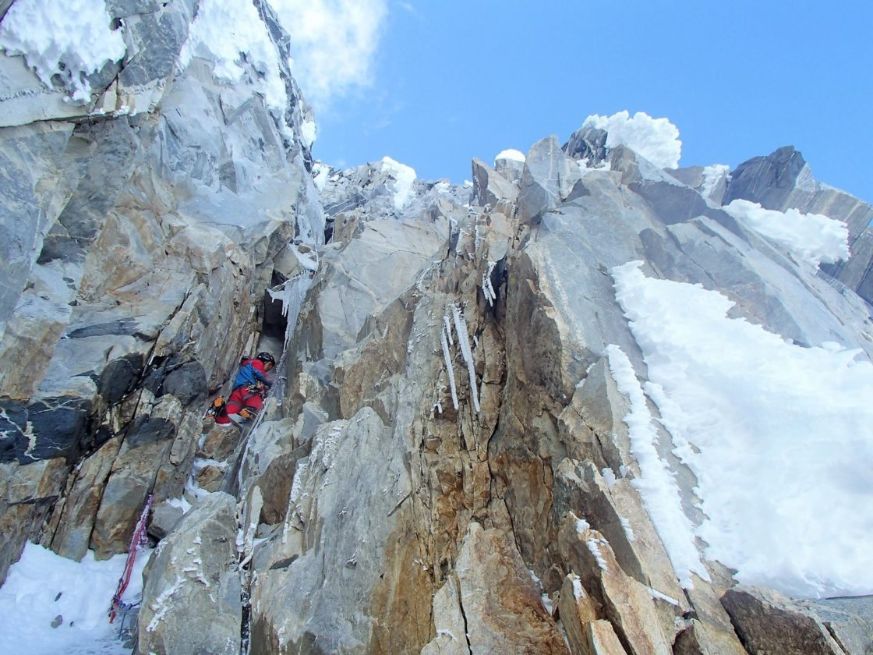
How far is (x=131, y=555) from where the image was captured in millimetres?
15844

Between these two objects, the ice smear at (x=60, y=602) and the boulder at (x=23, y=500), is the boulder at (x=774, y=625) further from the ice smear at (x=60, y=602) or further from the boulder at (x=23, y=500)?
the boulder at (x=23, y=500)

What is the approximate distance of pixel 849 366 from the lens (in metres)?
8.97

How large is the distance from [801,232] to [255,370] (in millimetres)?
24420

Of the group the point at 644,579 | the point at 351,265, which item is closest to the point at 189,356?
the point at 351,265

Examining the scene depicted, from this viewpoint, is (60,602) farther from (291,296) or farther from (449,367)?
(291,296)

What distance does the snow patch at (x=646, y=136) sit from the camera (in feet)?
123

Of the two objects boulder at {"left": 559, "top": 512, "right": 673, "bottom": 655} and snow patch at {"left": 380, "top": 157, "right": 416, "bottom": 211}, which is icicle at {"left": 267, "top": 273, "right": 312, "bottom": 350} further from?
snow patch at {"left": 380, "top": 157, "right": 416, "bottom": 211}

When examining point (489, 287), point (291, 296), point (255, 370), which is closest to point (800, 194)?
point (489, 287)

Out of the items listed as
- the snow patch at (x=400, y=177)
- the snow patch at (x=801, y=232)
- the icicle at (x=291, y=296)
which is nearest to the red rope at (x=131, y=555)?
the icicle at (x=291, y=296)

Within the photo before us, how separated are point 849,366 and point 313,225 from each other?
3344cm

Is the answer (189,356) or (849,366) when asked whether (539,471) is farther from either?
(189,356)

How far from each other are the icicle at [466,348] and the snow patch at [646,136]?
27930 mm

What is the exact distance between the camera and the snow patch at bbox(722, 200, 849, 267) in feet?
57.1

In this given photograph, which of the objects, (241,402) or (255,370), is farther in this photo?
(255,370)
